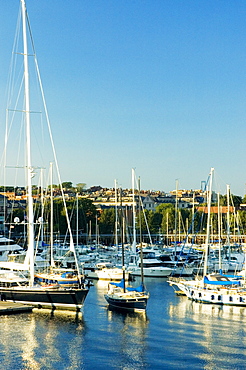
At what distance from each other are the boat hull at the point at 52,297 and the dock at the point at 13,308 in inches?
17.7

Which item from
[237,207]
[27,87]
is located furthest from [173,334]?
[237,207]

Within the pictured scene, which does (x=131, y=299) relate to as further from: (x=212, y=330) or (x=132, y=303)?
(x=212, y=330)

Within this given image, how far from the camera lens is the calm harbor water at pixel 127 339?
24.3 meters

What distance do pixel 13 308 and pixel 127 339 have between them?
9339mm

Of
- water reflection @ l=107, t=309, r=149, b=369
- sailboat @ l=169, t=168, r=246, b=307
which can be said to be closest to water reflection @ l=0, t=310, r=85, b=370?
water reflection @ l=107, t=309, r=149, b=369

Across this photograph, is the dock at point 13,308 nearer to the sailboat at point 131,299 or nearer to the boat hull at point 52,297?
the boat hull at point 52,297

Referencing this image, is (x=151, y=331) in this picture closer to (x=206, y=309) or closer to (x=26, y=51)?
(x=206, y=309)

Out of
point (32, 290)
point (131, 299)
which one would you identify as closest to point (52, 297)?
point (32, 290)

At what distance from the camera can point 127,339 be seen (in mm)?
28500

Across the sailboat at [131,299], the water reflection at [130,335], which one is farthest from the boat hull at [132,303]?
the water reflection at [130,335]

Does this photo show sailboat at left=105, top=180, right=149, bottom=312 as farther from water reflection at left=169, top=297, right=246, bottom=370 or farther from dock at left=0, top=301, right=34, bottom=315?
dock at left=0, top=301, right=34, bottom=315

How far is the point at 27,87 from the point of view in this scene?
115 ft

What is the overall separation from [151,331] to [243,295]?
35.2ft

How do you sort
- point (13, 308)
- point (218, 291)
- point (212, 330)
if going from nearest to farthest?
point (212, 330) < point (13, 308) < point (218, 291)
